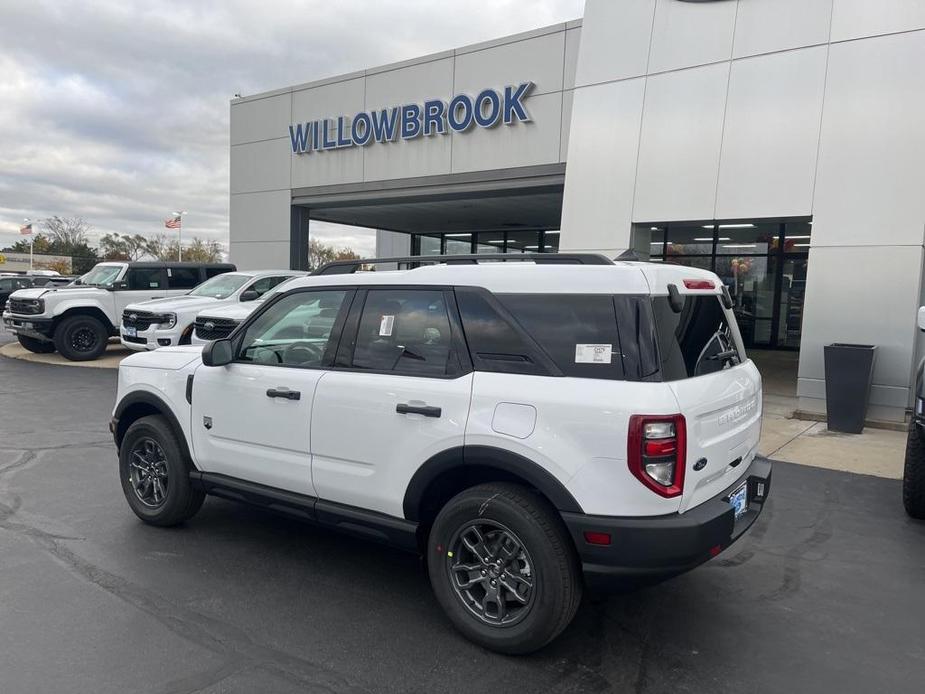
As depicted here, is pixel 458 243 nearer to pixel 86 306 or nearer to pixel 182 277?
pixel 182 277

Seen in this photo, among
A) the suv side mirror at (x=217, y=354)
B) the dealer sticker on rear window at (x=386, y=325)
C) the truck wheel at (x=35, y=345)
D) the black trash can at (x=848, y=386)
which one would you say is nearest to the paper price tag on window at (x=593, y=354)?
the dealer sticker on rear window at (x=386, y=325)

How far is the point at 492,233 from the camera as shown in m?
24.4

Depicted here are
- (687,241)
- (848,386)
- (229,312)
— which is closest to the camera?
(848,386)

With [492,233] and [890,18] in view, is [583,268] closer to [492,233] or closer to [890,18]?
[890,18]

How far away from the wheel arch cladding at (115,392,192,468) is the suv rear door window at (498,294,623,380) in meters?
2.58

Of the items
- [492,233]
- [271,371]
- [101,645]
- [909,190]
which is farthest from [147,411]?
[492,233]

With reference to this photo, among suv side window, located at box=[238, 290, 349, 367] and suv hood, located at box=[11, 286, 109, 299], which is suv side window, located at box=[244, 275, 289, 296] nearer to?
suv hood, located at box=[11, 286, 109, 299]

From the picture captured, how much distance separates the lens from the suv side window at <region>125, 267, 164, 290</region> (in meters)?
14.5

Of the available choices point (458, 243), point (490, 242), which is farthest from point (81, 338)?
point (458, 243)

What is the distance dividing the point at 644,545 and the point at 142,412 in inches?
145

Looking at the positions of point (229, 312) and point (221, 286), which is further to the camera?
point (221, 286)

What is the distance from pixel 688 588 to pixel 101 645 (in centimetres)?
311

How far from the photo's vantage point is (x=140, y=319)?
41.4 ft

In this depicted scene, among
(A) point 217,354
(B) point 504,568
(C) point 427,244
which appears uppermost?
(C) point 427,244
